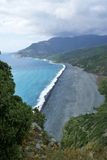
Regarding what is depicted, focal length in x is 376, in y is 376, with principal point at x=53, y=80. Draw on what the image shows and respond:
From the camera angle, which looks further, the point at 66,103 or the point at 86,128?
the point at 66,103

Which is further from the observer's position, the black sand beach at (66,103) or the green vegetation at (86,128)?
the black sand beach at (66,103)

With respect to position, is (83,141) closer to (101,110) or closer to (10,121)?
(101,110)

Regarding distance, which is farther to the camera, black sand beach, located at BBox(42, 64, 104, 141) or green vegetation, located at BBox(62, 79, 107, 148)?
black sand beach, located at BBox(42, 64, 104, 141)

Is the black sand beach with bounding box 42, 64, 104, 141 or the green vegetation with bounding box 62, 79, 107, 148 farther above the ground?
the green vegetation with bounding box 62, 79, 107, 148

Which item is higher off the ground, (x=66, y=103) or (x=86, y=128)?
(x=86, y=128)

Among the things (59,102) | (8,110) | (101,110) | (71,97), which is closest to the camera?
(8,110)

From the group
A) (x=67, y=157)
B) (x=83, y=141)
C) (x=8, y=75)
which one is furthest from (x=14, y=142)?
(x=83, y=141)

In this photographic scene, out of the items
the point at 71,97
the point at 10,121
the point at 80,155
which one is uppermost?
the point at 10,121

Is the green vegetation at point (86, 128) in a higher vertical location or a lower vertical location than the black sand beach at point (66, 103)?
higher
